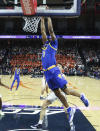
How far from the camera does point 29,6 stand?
4.75m

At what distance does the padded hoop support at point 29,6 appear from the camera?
4688 millimetres

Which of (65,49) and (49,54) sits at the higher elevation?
(49,54)

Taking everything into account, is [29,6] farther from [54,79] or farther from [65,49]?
[65,49]

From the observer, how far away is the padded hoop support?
4688 millimetres

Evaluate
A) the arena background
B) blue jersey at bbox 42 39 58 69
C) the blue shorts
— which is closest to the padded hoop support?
blue jersey at bbox 42 39 58 69

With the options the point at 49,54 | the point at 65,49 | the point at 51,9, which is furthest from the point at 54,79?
the point at 65,49

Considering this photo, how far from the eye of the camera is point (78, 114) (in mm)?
5734

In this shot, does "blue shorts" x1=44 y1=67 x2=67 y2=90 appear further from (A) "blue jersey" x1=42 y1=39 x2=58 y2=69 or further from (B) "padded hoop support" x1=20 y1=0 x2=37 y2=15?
(B) "padded hoop support" x1=20 y1=0 x2=37 y2=15

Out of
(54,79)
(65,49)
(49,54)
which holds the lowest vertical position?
(65,49)

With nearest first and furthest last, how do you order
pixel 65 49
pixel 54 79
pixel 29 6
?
1. pixel 54 79
2. pixel 29 6
3. pixel 65 49

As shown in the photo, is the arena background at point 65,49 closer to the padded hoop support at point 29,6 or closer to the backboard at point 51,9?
the backboard at point 51,9

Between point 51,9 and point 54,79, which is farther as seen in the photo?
point 51,9

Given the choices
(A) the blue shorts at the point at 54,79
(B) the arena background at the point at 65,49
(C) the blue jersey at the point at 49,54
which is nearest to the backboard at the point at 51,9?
(C) the blue jersey at the point at 49,54

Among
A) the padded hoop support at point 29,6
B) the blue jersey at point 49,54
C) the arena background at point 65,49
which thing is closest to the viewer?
the blue jersey at point 49,54
